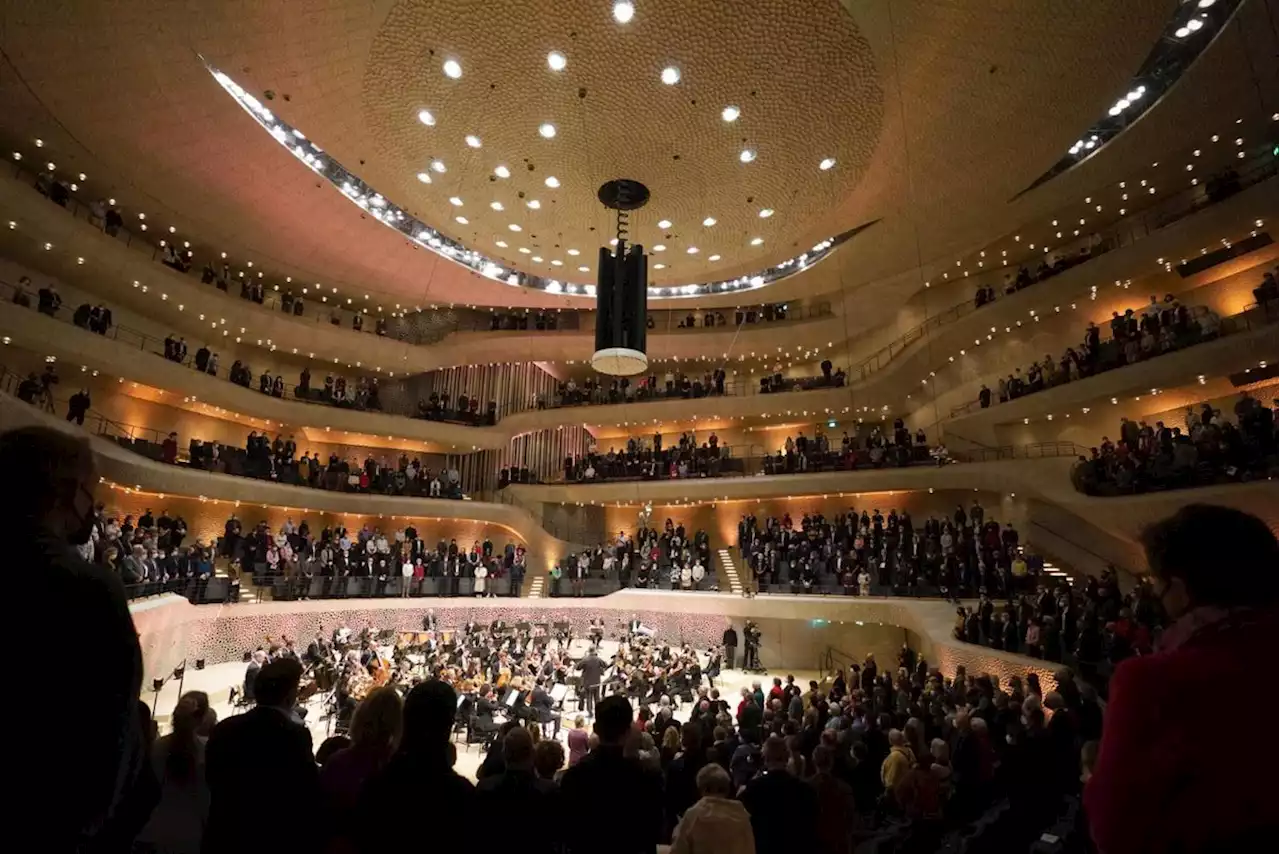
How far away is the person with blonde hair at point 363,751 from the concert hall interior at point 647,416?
0.02m

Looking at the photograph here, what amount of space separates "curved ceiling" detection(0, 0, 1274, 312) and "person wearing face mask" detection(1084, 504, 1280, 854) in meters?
9.30

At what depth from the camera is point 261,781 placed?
2.21 m

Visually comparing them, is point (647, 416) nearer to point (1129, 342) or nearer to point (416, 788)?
point (1129, 342)

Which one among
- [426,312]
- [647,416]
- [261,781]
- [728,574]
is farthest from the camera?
[426,312]

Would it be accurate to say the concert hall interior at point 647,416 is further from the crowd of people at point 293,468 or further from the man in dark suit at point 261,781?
the crowd of people at point 293,468

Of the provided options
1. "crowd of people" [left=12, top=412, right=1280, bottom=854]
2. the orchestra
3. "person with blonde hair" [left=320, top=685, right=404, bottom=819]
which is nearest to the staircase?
the orchestra

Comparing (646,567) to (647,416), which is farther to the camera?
(647,416)

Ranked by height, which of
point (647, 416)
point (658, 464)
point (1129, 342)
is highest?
point (647, 416)

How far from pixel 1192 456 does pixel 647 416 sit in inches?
683

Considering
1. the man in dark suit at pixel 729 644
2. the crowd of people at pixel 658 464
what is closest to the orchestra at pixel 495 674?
the man in dark suit at pixel 729 644

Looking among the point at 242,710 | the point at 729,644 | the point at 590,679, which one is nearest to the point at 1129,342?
the point at 729,644

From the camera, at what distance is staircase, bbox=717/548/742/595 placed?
21.0 metres

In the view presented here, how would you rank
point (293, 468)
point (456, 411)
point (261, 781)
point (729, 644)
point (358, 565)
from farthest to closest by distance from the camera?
1. point (456, 411)
2. point (293, 468)
3. point (358, 565)
4. point (729, 644)
5. point (261, 781)

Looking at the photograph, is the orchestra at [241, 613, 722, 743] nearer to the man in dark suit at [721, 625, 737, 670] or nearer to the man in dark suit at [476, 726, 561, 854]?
the man in dark suit at [721, 625, 737, 670]
